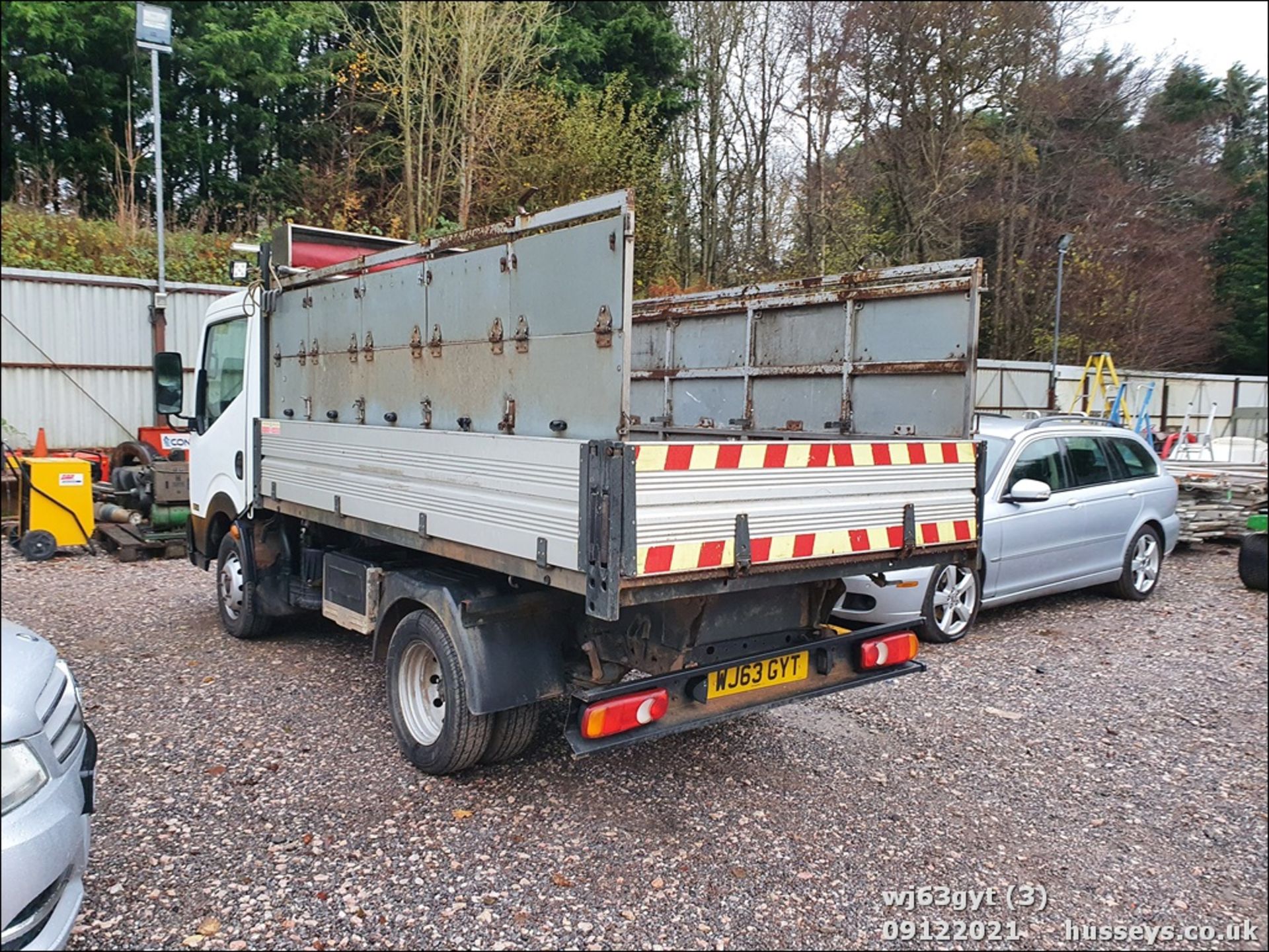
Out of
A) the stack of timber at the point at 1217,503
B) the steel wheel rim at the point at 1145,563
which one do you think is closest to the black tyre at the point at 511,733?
the steel wheel rim at the point at 1145,563

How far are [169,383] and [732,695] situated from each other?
15.9 ft

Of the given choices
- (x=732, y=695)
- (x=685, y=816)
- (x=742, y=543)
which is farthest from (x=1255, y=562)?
(x=742, y=543)

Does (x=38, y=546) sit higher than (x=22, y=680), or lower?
lower

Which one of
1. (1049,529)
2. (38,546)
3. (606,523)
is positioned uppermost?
(606,523)

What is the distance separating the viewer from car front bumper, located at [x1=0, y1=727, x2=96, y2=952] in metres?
2.20

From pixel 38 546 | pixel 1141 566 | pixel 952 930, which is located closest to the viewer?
pixel 952 930

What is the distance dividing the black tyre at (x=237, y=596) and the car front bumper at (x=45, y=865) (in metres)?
3.61

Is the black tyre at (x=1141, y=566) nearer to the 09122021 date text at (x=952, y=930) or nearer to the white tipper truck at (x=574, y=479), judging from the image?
the white tipper truck at (x=574, y=479)

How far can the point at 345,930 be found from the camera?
293cm

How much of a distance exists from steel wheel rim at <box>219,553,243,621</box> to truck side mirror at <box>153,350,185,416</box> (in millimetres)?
1191

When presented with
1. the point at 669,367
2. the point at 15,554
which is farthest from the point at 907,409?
Answer: the point at 15,554

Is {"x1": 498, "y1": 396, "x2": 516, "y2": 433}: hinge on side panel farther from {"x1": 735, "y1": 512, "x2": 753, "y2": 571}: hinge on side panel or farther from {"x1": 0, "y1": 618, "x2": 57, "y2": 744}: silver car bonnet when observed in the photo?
{"x1": 0, "y1": 618, "x2": 57, "y2": 744}: silver car bonnet

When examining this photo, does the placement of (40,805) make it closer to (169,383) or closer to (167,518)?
(169,383)

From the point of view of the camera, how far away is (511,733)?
4031mm
